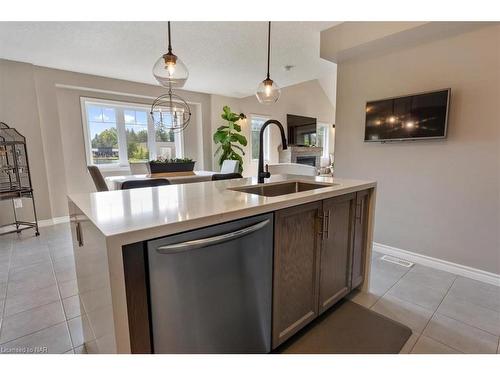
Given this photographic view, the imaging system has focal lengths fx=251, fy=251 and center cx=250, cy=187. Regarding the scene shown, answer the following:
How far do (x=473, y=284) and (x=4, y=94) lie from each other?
571 centimetres

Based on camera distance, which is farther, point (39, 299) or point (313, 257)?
point (39, 299)

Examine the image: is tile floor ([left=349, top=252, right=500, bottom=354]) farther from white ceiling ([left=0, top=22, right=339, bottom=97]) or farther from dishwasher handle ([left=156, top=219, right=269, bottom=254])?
white ceiling ([left=0, top=22, right=339, bottom=97])

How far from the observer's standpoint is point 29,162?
3.64 m

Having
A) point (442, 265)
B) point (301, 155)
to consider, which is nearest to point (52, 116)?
point (442, 265)

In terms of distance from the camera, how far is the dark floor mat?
142 cm

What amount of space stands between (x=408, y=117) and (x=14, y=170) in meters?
4.79

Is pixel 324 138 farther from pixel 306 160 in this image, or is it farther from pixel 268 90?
pixel 268 90

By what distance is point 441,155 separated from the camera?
2311 mm

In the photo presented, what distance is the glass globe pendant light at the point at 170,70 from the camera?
1.91m

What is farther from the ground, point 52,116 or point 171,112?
point 52,116
